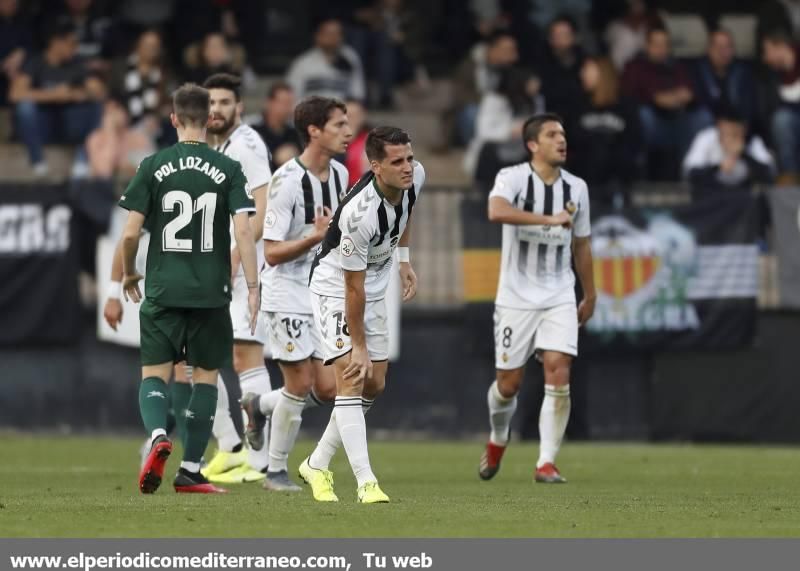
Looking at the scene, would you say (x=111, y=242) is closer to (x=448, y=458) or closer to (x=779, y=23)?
(x=448, y=458)

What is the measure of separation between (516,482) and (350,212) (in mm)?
3141

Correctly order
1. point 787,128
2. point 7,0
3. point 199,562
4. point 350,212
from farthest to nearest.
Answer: point 7,0
point 787,128
point 350,212
point 199,562

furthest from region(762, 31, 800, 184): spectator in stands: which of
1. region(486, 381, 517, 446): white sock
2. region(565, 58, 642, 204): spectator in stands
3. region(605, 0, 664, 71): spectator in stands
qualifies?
region(486, 381, 517, 446): white sock

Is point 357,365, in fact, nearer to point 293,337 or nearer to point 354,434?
point 354,434

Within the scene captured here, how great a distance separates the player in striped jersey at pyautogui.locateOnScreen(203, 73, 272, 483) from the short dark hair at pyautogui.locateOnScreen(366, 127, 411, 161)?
7.07ft

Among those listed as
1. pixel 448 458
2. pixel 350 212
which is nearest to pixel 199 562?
pixel 350 212

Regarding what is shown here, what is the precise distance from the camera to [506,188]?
1252cm

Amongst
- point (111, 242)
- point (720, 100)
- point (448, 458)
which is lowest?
point (448, 458)

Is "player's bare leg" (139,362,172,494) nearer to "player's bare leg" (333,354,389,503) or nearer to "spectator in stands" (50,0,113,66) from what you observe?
"player's bare leg" (333,354,389,503)

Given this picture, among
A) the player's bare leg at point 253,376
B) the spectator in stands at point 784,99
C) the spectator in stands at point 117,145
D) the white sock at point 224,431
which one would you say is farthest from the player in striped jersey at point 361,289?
the spectator in stands at point 784,99

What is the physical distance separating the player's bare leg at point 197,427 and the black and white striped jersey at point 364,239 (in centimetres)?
91

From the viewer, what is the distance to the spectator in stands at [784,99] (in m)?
20.1

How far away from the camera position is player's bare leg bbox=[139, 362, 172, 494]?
33.7 ft

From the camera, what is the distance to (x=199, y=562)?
7441 millimetres
